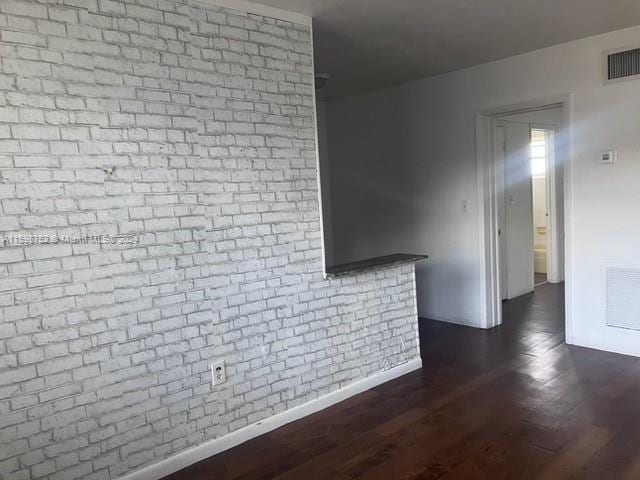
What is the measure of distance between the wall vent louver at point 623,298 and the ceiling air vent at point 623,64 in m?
1.44

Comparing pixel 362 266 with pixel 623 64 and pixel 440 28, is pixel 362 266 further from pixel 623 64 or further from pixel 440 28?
pixel 623 64

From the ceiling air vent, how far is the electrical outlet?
3.45 meters

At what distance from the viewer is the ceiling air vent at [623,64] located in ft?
11.8

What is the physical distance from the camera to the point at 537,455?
2.55m

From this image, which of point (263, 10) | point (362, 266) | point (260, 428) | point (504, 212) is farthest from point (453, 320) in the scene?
point (263, 10)

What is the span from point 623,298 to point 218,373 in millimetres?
3080

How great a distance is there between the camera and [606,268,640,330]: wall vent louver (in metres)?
3.76

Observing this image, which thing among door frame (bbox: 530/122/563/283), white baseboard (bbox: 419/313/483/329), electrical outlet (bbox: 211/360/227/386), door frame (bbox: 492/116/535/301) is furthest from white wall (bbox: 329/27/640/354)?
electrical outlet (bbox: 211/360/227/386)

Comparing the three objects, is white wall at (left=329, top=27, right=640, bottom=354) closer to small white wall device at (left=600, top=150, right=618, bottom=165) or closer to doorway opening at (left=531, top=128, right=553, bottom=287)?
small white wall device at (left=600, top=150, right=618, bottom=165)

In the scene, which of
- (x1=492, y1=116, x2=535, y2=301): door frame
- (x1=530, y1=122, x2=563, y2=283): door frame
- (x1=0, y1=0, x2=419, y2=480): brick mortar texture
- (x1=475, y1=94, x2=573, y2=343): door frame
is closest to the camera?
(x1=0, y1=0, x2=419, y2=480): brick mortar texture

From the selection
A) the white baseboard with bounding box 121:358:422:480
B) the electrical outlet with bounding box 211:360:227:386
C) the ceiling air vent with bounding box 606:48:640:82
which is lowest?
the white baseboard with bounding box 121:358:422:480

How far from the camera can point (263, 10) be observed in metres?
2.91

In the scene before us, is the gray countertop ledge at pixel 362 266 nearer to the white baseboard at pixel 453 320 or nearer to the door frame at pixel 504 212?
the white baseboard at pixel 453 320

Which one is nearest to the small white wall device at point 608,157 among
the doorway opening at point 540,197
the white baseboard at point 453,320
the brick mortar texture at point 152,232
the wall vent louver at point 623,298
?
the wall vent louver at point 623,298
